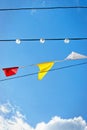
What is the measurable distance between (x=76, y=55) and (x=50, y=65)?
2.39 ft

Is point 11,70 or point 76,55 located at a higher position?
point 11,70

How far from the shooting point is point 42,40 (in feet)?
20.4

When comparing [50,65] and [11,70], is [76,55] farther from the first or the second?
[11,70]

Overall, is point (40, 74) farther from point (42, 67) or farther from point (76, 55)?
point (76, 55)

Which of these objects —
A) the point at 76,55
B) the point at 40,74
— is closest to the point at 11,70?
the point at 40,74

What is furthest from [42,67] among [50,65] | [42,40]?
[42,40]

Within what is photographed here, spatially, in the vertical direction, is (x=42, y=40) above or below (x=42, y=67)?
above

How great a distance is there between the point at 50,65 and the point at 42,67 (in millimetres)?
205

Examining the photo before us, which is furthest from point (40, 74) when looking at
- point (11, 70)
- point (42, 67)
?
point (11, 70)

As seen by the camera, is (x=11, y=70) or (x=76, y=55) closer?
(x=76, y=55)

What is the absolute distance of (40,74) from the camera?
6.08 m

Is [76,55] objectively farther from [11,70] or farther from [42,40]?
[11,70]

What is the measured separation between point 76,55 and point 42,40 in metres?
0.96

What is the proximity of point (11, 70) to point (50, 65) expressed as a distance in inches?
40.3
